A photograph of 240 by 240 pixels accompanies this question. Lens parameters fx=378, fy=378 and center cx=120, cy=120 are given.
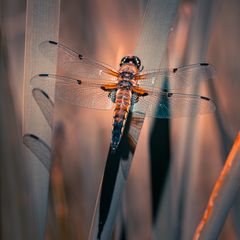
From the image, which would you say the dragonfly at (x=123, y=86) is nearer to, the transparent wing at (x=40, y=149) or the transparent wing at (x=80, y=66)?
the transparent wing at (x=80, y=66)

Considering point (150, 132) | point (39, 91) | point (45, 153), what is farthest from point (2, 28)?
point (150, 132)

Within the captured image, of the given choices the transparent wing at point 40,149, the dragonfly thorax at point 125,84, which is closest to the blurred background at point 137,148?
the transparent wing at point 40,149

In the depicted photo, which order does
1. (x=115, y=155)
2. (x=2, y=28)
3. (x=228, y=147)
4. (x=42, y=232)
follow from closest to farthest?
(x=115, y=155)
(x=42, y=232)
(x=228, y=147)
(x=2, y=28)

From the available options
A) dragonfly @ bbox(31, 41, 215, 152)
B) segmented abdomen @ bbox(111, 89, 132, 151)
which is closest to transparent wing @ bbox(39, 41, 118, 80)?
dragonfly @ bbox(31, 41, 215, 152)

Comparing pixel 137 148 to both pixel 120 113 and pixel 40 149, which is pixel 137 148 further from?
pixel 40 149

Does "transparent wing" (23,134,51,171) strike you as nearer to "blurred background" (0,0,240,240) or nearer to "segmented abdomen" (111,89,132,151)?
"blurred background" (0,0,240,240)

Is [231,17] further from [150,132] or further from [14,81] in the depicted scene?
[14,81]

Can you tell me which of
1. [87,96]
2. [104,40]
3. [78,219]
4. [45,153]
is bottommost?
[78,219]
